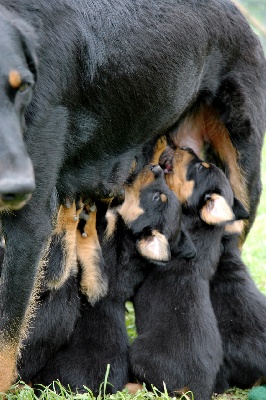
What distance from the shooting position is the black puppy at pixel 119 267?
14.0 ft

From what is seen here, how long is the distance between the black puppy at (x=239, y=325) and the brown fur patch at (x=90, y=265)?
0.79 m

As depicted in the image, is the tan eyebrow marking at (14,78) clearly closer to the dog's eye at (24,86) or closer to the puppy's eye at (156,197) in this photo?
the dog's eye at (24,86)

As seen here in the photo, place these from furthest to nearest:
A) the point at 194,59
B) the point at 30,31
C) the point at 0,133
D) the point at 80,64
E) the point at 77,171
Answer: the point at 194,59 < the point at 77,171 < the point at 80,64 < the point at 30,31 < the point at 0,133

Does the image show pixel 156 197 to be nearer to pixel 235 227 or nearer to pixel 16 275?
pixel 235 227

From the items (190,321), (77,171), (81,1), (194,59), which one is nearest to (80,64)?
(81,1)

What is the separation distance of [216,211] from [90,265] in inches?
35.9

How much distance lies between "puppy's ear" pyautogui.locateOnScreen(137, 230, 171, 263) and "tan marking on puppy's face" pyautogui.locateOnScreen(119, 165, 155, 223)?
0.69 feet

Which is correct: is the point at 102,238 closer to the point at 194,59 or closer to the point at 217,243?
the point at 217,243

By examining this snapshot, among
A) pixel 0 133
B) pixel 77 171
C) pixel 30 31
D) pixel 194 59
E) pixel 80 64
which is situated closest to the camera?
pixel 0 133

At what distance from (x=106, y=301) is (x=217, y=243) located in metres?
0.90

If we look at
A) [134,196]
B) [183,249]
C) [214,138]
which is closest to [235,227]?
[214,138]

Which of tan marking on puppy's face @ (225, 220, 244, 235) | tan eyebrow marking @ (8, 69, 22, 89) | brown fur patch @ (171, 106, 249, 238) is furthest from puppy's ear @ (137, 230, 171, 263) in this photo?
tan eyebrow marking @ (8, 69, 22, 89)

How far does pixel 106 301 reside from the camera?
4664 millimetres

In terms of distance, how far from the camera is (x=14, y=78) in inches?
135
